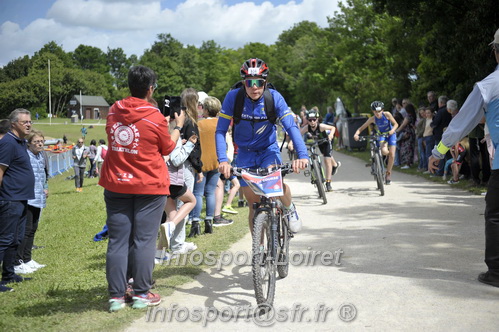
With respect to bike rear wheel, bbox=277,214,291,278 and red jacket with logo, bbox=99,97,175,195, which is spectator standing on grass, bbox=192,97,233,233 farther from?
red jacket with logo, bbox=99,97,175,195

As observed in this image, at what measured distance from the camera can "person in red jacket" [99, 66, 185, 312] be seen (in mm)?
5105

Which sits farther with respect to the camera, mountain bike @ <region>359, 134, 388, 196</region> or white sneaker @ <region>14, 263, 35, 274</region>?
mountain bike @ <region>359, 134, 388, 196</region>

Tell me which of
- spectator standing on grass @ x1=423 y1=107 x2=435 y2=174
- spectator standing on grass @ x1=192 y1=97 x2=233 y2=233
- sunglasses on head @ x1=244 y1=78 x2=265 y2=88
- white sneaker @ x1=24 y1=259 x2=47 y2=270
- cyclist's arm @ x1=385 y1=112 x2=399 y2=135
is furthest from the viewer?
spectator standing on grass @ x1=423 y1=107 x2=435 y2=174

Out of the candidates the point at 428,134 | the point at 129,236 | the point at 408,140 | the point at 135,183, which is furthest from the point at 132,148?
the point at 408,140

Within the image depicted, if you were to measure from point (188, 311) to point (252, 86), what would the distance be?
229cm

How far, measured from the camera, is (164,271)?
680 centimetres

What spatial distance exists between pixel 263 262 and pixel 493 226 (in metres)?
2.33

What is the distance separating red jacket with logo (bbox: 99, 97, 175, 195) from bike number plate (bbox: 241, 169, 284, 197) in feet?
2.80

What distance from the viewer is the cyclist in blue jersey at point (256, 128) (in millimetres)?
5750

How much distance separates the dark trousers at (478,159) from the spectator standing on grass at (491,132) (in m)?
8.07

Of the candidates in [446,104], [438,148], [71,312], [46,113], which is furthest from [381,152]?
[46,113]

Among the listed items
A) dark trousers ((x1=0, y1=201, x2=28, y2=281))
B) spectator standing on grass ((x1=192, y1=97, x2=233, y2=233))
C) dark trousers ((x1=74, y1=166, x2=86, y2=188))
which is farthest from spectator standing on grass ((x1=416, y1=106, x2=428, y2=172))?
dark trousers ((x1=0, y1=201, x2=28, y2=281))

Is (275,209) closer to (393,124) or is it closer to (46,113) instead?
(393,124)

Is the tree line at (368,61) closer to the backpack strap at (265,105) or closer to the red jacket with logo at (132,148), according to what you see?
the backpack strap at (265,105)
